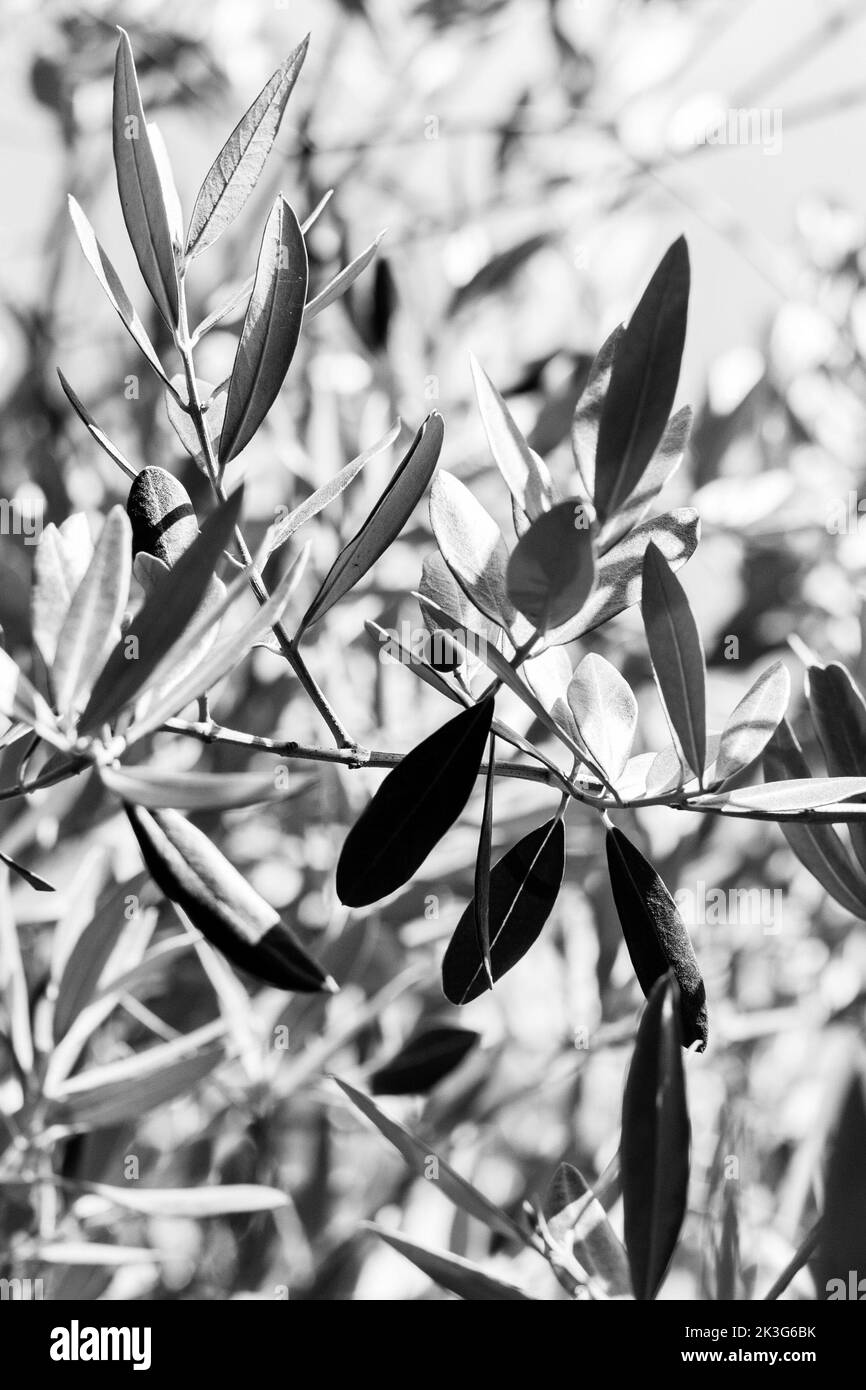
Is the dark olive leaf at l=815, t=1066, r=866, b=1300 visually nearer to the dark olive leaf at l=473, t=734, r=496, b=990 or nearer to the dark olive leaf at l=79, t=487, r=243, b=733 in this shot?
the dark olive leaf at l=473, t=734, r=496, b=990

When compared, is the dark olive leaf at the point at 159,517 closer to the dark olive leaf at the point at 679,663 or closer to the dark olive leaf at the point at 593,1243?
the dark olive leaf at the point at 679,663

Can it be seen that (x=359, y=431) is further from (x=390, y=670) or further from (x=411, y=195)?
(x=411, y=195)

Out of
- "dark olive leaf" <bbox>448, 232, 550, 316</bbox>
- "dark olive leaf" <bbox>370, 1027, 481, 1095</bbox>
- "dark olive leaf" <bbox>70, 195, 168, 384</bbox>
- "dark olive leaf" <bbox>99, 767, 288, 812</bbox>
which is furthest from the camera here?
"dark olive leaf" <bbox>448, 232, 550, 316</bbox>

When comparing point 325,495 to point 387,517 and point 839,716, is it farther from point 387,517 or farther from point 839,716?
point 839,716

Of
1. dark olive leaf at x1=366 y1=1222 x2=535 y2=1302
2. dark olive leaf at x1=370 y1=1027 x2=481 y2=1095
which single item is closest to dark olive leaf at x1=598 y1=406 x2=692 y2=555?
dark olive leaf at x1=366 y1=1222 x2=535 y2=1302

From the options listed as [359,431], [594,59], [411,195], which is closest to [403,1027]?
[359,431]

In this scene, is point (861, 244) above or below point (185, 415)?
above

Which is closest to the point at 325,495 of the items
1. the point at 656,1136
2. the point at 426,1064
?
the point at 656,1136
